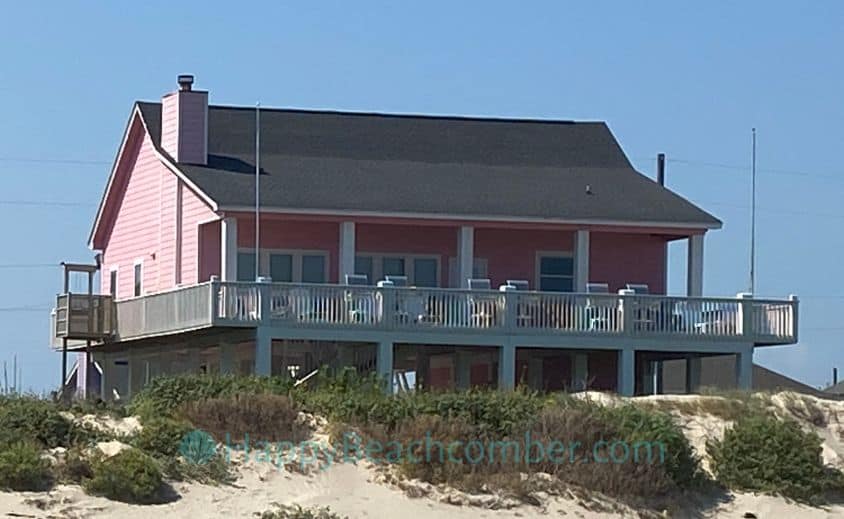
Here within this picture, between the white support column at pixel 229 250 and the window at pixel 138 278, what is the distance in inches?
272

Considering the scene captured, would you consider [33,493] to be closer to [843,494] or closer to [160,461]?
[160,461]

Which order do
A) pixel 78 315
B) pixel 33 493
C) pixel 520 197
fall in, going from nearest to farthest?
pixel 33 493, pixel 520 197, pixel 78 315

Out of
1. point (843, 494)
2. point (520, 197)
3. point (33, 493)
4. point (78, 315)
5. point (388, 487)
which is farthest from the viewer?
point (78, 315)

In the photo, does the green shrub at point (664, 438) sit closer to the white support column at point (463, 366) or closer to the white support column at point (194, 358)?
the white support column at point (463, 366)

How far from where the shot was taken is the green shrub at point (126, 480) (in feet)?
85.2

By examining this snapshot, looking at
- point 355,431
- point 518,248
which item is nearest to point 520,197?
point 518,248

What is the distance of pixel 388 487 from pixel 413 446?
983mm

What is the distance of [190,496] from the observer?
2652cm

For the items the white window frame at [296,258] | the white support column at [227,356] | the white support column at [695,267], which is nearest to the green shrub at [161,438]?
the white support column at [227,356]

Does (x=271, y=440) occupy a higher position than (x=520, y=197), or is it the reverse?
(x=520, y=197)

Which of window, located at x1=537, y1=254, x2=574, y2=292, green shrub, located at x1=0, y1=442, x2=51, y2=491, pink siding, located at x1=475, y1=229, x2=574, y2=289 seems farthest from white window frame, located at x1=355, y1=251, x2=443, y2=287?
green shrub, located at x1=0, y1=442, x2=51, y2=491

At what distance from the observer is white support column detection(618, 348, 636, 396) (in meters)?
39.0

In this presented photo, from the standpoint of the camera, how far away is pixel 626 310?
130ft

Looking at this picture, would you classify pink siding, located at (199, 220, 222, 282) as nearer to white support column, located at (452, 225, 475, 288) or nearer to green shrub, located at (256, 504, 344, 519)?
white support column, located at (452, 225, 475, 288)
